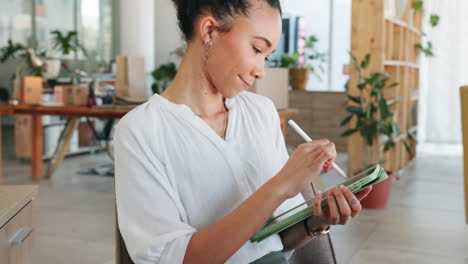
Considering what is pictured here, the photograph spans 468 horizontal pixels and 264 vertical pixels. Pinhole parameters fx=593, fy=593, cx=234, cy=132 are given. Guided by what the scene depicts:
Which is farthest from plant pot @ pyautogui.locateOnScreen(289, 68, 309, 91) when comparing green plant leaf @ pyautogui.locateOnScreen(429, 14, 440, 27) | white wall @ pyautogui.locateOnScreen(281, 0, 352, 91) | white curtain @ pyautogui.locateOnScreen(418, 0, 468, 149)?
green plant leaf @ pyautogui.locateOnScreen(429, 14, 440, 27)

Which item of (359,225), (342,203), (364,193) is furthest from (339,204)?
(359,225)

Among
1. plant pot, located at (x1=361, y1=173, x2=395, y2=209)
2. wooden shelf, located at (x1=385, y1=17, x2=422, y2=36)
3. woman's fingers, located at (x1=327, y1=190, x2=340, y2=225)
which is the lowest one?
plant pot, located at (x1=361, y1=173, x2=395, y2=209)

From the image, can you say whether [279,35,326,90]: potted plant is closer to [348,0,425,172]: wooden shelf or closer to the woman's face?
[348,0,425,172]: wooden shelf

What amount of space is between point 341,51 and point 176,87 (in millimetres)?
8395

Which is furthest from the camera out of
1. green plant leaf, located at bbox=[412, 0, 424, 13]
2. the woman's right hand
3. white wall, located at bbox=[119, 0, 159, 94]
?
white wall, located at bbox=[119, 0, 159, 94]

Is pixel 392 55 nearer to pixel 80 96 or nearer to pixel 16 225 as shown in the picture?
pixel 80 96

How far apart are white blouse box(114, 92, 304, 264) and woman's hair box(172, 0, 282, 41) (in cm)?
17

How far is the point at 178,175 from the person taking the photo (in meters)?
1.18

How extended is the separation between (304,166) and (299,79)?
7.13m

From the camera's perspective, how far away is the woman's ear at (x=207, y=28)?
1197mm

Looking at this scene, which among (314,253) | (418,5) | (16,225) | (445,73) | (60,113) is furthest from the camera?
(445,73)

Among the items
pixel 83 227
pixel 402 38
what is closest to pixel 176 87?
pixel 83 227

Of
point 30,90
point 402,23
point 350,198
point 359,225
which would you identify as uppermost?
point 402,23

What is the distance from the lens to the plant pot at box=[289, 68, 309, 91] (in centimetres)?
809
